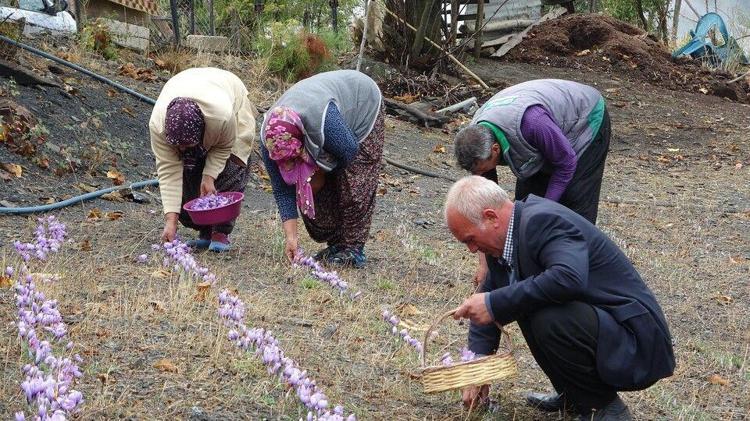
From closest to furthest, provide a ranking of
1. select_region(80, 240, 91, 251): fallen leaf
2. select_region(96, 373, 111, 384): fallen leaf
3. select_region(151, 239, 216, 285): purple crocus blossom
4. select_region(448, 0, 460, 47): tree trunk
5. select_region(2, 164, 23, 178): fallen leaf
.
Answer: select_region(96, 373, 111, 384): fallen leaf → select_region(151, 239, 216, 285): purple crocus blossom → select_region(80, 240, 91, 251): fallen leaf → select_region(2, 164, 23, 178): fallen leaf → select_region(448, 0, 460, 47): tree trunk

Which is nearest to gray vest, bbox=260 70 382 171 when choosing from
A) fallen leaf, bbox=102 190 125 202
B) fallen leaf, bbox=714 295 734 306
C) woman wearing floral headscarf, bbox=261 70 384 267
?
woman wearing floral headscarf, bbox=261 70 384 267

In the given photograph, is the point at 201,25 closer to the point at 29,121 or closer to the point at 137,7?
the point at 137,7

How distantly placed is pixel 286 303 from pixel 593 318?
85.8 inches

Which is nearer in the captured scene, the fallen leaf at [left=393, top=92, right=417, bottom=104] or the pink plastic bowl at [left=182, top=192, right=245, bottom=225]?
the pink plastic bowl at [left=182, top=192, right=245, bottom=225]

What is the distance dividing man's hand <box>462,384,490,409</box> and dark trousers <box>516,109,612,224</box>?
78.0 inches

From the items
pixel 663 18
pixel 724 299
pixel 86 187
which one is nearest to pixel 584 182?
pixel 724 299

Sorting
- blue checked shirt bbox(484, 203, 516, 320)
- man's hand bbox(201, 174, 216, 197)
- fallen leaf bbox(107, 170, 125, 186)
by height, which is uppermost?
blue checked shirt bbox(484, 203, 516, 320)

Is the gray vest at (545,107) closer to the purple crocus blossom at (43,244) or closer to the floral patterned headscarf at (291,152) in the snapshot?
the floral patterned headscarf at (291,152)

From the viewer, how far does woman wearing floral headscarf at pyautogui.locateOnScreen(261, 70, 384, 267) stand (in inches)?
221

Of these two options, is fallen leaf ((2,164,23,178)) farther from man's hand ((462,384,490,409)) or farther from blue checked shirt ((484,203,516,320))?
blue checked shirt ((484,203,516,320))

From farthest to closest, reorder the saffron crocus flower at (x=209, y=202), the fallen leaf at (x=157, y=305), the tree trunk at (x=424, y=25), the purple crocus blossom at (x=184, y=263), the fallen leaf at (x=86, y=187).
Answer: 1. the tree trunk at (x=424, y=25)
2. the fallen leaf at (x=86, y=187)
3. the saffron crocus flower at (x=209, y=202)
4. the purple crocus blossom at (x=184, y=263)
5. the fallen leaf at (x=157, y=305)

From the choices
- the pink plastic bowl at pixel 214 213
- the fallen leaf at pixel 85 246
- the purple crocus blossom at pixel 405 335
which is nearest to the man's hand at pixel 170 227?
the pink plastic bowl at pixel 214 213

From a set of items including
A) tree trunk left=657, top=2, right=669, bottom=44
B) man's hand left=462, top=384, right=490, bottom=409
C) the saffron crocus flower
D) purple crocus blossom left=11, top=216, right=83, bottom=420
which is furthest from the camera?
tree trunk left=657, top=2, right=669, bottom=44

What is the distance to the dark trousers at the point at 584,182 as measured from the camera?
557 centimetres
